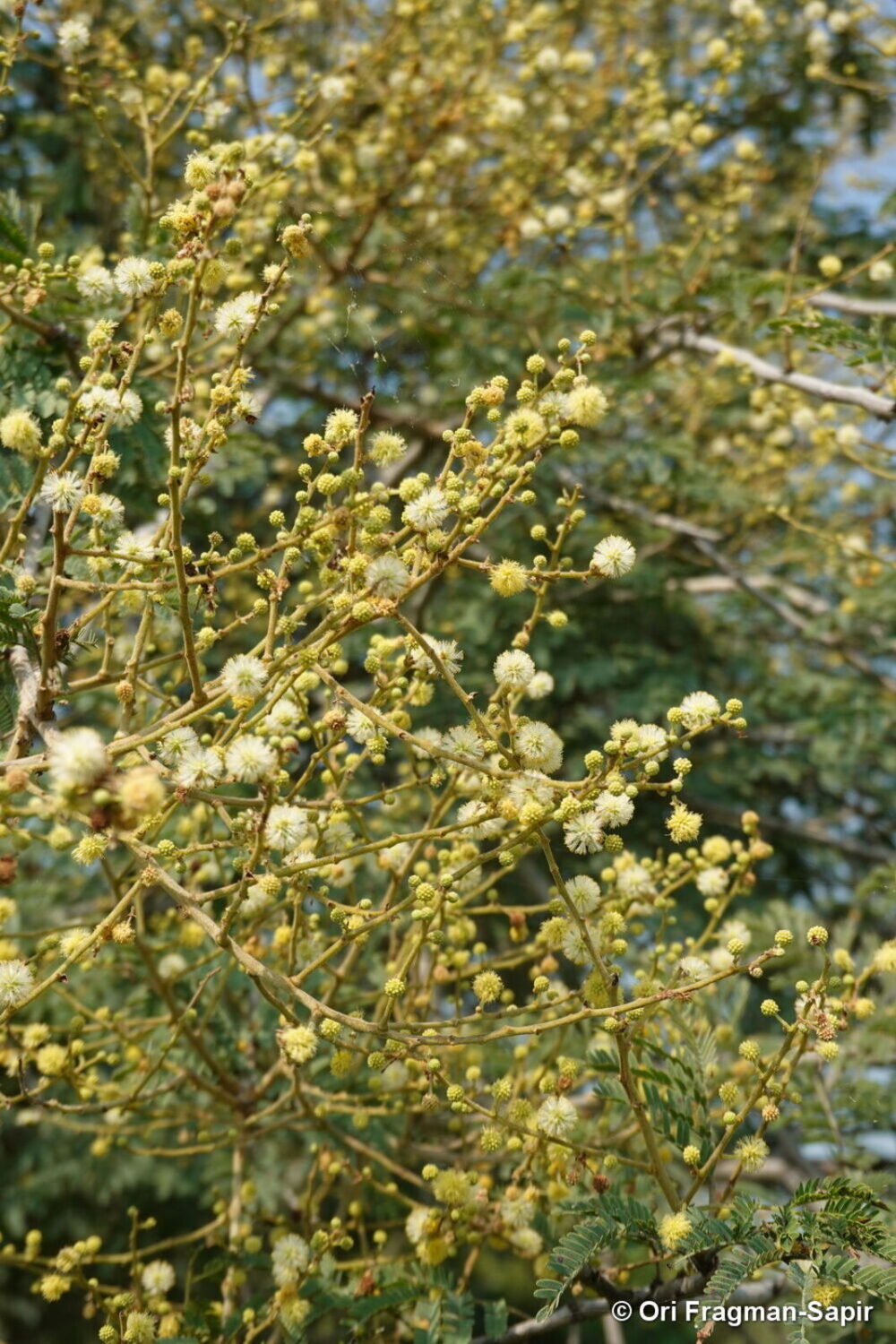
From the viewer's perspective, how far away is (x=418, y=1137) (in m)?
2.95

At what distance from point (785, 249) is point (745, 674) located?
6.40ft

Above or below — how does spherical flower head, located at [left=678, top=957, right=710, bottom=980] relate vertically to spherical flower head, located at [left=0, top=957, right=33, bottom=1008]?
below

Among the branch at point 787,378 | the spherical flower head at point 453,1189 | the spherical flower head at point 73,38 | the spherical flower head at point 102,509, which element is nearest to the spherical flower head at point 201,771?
the spherical flower head at point 102,509

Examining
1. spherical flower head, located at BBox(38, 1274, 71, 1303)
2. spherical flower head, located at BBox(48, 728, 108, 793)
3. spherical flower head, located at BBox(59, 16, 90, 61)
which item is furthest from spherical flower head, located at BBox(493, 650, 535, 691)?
spherical flower head, located at BBox(59, 16, 90, 61)

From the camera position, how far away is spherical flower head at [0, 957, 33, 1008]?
1892 millimetres

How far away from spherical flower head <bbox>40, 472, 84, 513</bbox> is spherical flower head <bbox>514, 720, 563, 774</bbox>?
2.90ft

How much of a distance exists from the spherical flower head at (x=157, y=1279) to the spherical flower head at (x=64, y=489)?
67.7 inches

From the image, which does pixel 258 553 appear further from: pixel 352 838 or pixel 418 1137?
pixel 418 1137

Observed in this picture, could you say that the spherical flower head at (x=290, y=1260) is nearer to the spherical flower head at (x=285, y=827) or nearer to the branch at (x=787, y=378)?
the spherical flower head at (x=285, y=827)

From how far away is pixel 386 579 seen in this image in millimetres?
1748

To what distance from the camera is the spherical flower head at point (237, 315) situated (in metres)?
1.95

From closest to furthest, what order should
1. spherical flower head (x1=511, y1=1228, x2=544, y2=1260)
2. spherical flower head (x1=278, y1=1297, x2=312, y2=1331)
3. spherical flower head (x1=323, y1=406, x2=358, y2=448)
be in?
spherical flower head (x1=323, y1=406, x2=358, y2=448), spherical flower head (x1=278, y1=1297, x2=312, y2=1331), spherical flower head (x1=511, y1=1228, x2=544, y2=1260)

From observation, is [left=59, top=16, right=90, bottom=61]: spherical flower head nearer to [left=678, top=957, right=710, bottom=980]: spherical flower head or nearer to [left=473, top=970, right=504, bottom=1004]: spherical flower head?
[left=473, top=970, right=504, bottom=1004]: spherical flower head

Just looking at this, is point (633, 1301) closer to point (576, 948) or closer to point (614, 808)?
point (576, 948)
